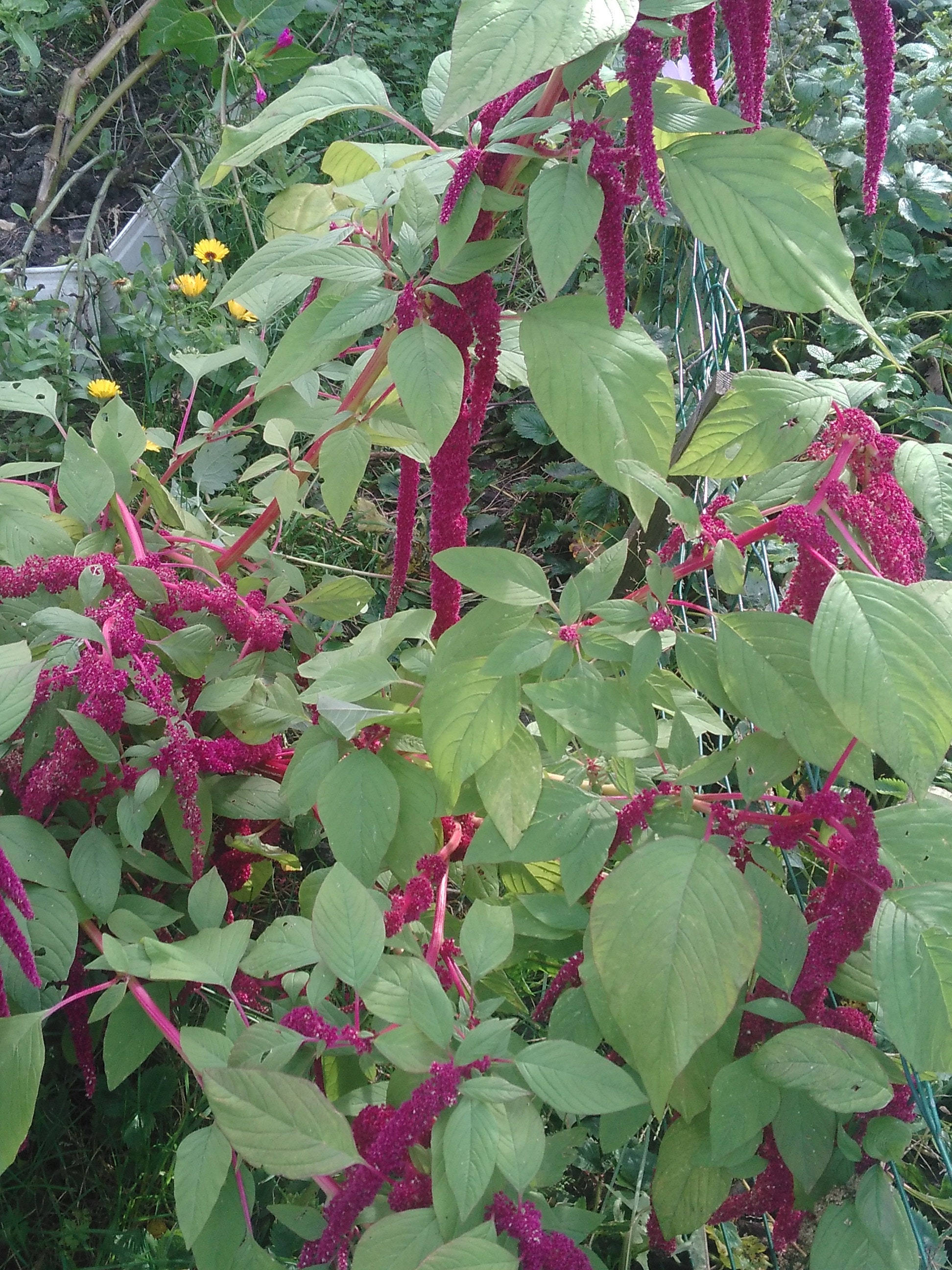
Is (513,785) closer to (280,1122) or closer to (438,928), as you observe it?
(438,928)

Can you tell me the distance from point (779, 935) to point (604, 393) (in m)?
0.46

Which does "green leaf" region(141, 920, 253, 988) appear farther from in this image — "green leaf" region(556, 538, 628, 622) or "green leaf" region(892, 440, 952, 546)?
"green leaf" region(892, 440, 952, 546)

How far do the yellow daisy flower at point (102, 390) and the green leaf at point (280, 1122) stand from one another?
1.67 metres

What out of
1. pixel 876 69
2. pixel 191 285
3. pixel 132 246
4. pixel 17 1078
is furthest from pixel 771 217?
pixel 132 246

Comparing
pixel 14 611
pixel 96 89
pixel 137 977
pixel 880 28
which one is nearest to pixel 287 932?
pixel 137 977

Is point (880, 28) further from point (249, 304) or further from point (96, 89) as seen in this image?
point (96, 89)

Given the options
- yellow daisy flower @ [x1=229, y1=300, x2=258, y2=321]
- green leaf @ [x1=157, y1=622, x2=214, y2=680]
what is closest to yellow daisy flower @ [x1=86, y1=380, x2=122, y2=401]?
yellow daisy flower @ [x1=229, y1=300, x2=258, y2=321]

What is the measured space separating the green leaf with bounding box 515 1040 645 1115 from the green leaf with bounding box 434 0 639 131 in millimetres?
643

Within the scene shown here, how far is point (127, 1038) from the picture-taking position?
1030mm

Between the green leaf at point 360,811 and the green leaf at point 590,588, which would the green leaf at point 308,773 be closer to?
the green leaf at point 360,811

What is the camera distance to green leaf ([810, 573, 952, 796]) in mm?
714

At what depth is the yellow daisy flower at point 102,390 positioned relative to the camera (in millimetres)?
2100

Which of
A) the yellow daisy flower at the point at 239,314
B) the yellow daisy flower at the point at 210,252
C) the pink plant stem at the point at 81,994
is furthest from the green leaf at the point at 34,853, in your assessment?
the yellow daisy flower at the point at 210,252

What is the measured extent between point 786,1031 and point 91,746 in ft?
2.16
